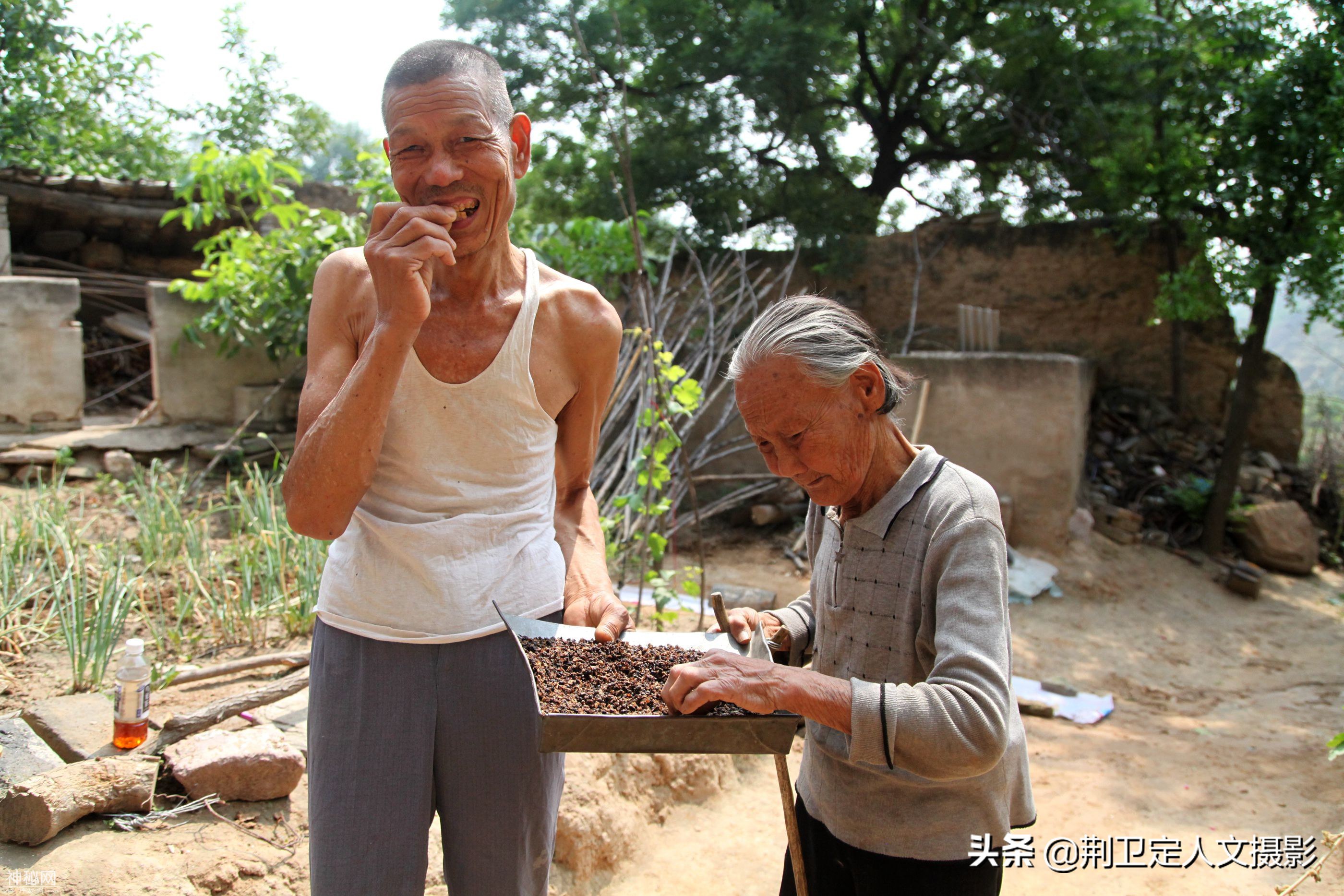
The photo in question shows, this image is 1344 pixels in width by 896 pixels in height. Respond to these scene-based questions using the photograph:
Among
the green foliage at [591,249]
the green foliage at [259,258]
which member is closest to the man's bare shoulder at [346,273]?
the green foliage at [259,258]

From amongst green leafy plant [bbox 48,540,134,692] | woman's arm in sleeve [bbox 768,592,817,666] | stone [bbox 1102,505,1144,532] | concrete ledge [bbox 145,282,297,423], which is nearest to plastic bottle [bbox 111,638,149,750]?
green leafy plant [bbox 48,540,134,692]

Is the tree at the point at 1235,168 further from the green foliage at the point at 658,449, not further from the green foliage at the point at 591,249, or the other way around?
the green foliage at the point at 658,449

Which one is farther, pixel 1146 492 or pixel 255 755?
pixel 1146 492

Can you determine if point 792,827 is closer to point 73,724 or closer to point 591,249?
point 73,724

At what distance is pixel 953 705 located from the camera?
1100mm

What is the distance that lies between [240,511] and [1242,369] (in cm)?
678

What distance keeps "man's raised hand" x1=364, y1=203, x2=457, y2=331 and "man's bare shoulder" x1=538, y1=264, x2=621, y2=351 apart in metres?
0.28

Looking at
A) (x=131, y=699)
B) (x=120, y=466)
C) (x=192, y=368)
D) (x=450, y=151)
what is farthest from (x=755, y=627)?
(x=192, y=368)

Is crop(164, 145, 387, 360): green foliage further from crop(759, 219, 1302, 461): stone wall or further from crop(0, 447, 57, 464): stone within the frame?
crop(759, 219, 1302, 461): stone wall

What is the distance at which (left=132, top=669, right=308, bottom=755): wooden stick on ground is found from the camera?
255 centimetres

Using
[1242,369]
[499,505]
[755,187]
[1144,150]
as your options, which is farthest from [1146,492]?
[499,505]

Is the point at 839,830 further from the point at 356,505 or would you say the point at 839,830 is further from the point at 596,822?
the point at 596,822

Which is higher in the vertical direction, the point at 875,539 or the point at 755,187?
the point at 755,187

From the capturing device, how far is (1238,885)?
2906 millimetres
